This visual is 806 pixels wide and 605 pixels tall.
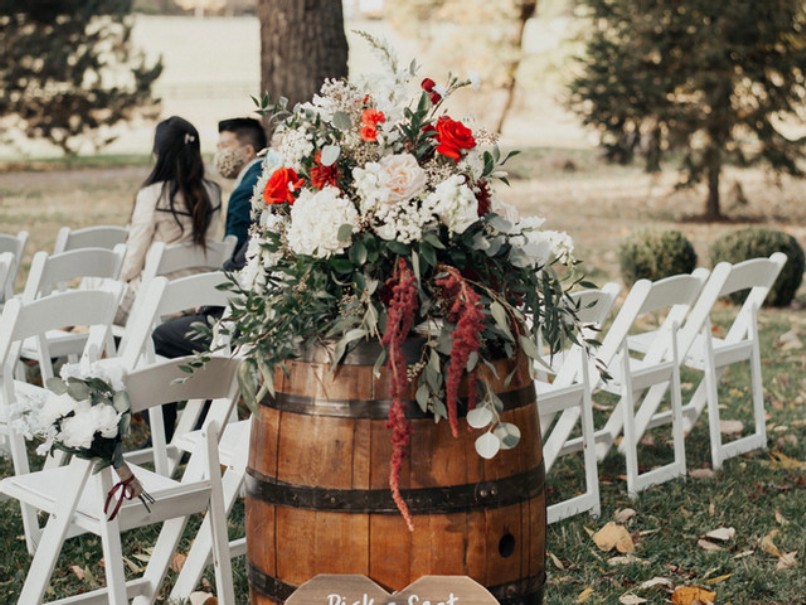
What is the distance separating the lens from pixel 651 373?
593 cm

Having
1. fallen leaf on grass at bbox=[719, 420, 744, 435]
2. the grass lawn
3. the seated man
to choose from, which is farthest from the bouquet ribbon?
fallen leaf on grass at bbox=[719, 420, 744, 435]

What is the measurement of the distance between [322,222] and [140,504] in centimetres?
124

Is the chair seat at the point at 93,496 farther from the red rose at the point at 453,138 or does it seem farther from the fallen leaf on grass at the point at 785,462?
the fallen leaf on grass at the point at 785,462

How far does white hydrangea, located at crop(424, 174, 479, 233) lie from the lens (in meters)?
3.04

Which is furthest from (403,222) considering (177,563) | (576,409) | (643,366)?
(643,366)

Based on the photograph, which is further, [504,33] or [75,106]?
[504,33]

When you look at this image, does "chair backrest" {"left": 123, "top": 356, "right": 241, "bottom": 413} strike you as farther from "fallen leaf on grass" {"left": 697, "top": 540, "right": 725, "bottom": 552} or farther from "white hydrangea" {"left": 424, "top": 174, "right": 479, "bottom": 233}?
"fallen leaf on grass" {"left": 697, "top": 540, "right": 725, "bottom": 552}

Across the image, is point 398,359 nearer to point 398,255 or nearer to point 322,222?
point 398,255

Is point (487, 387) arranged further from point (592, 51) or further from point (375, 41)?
point (592, 51)

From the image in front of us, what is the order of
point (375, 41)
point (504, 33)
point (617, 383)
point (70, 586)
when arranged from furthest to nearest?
1. point (504, 33)
2. point (617, 383)
3. point (70, 586)
4. point (375, 41)

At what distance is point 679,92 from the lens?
17.7 meters

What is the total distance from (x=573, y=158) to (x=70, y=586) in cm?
2382

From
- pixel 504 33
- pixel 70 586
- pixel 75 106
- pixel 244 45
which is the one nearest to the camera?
pixel 70 586

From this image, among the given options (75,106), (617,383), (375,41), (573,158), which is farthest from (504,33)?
(375,41)
